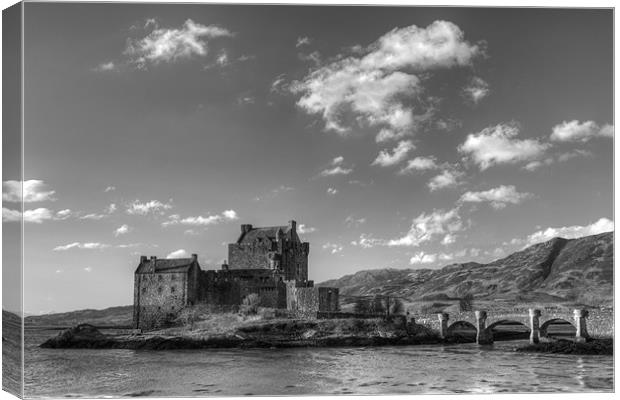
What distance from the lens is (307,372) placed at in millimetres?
23125

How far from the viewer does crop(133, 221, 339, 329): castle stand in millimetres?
35906

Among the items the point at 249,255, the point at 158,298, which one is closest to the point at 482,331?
the point at 249,255

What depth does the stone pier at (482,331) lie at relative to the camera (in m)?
37.4

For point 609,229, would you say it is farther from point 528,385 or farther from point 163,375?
point 163,375

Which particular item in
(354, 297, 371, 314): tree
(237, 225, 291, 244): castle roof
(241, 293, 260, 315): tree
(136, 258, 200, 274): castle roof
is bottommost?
(354, 297, 371, 314): tree

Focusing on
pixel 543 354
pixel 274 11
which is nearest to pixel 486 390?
pixel 274 11

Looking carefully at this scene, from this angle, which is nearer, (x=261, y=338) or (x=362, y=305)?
(x=261, y=338)

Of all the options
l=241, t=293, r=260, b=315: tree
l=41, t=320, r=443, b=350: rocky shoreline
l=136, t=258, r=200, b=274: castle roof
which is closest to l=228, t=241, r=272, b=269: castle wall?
l=241, t=293, r=260, b=315: tree

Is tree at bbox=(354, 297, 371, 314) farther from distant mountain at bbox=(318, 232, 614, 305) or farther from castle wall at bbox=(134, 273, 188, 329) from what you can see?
distant mountain at bbox=(318, 232, 614, 305)

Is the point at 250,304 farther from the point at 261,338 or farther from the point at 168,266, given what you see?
the point at 168,266

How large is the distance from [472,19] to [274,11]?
4.77m

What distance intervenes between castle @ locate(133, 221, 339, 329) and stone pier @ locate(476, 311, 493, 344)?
698 centimetres

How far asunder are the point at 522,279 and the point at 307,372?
6496 cm

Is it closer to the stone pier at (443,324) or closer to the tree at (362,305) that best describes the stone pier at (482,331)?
the stone pier at (443,324)
